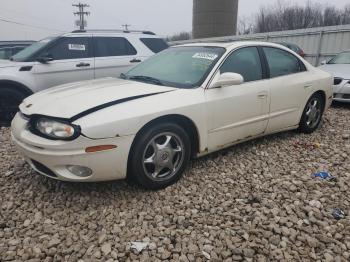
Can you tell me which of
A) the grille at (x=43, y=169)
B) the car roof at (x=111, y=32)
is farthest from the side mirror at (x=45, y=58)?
the grille at (x=43, y=169)

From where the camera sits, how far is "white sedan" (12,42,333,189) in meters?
2.84

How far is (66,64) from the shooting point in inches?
243

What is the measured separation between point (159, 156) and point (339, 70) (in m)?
6.12

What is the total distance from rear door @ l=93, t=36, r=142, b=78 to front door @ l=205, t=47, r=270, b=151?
3.34 m

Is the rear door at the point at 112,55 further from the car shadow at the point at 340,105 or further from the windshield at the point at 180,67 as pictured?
the car shadow at the point at 340,105

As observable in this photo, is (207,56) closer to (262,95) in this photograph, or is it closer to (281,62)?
(262,95)

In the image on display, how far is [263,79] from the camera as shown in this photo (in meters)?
4.15

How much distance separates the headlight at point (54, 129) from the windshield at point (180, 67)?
1216 millimetres

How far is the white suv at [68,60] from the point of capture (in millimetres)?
5645

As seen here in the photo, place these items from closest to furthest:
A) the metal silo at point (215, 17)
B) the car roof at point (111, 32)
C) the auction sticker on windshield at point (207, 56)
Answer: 1. the auction sticker on windshield at point (207, 56)
2. the car roof at point (111, 32)
3. the metal silo at point (215, 17)

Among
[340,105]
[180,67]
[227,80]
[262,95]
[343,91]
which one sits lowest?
[340,105]

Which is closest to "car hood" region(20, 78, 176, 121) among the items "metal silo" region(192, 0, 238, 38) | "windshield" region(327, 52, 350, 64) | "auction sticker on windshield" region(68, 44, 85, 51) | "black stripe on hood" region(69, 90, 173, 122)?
"black stripe on hood" region(69, 90, 173, 122)

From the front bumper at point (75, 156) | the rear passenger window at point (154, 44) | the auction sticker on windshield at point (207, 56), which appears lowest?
the front bumper at point (75, 156)

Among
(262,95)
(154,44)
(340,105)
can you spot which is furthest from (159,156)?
(340,105)
